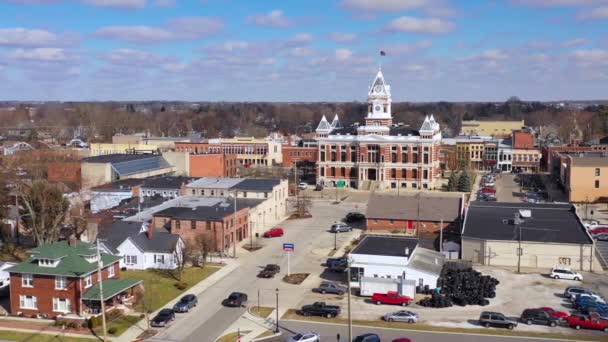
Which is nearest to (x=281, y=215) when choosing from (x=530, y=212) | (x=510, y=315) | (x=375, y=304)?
(x=530, y=212)

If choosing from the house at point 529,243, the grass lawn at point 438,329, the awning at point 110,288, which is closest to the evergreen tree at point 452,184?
the house at point 529,243

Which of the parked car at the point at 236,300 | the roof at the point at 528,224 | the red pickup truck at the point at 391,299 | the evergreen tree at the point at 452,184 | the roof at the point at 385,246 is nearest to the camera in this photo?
the parked car at the point at 236,300

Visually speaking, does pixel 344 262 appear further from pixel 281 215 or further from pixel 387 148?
pixel 387 148

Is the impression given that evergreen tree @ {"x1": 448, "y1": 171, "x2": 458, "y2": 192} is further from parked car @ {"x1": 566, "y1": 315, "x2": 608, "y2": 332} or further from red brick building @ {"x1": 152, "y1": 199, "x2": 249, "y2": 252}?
parked car @ {"x1": 566, "y1": 315, "x2": 608, "y2": 332}

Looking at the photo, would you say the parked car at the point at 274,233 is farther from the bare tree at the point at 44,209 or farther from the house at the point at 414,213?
the bare tree at the point at 44,209

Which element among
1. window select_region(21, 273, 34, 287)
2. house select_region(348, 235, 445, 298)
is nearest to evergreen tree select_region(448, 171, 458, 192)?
house select_region(348, 235, 445, 298)

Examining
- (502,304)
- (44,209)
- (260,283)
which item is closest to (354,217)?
(260,283)
